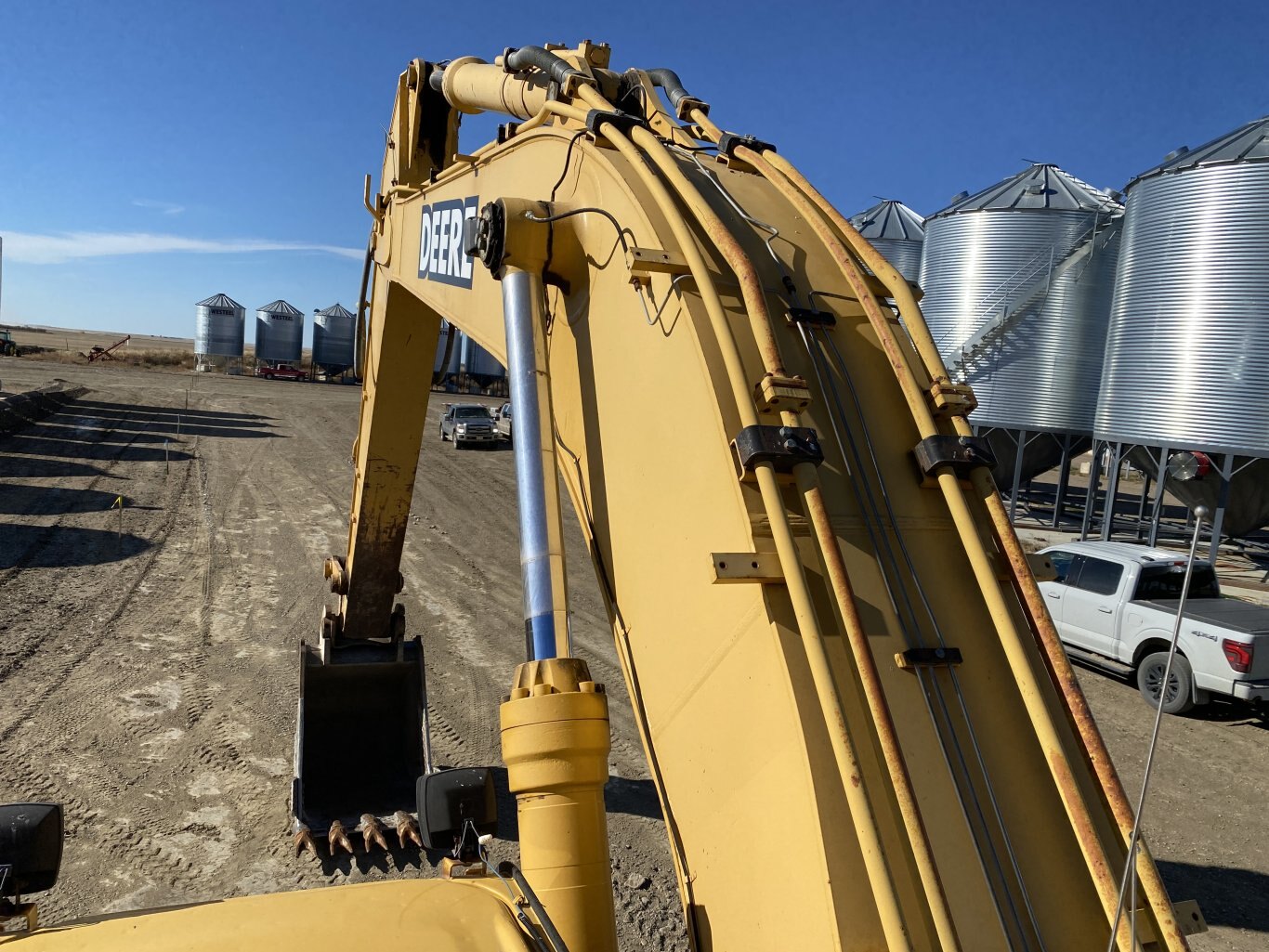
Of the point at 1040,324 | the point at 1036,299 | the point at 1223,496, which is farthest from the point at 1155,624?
the point at 1036,299

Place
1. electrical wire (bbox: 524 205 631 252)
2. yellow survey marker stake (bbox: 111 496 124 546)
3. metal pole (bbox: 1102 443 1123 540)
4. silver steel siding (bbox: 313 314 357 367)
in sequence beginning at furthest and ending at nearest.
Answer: silver steel siding (bbox: 313 314 357 367) → metal pole (bbox: 1102 443 1123 540) → yellow survey marker stake (bbox: 111 496 124 546) → electrical wire (bbox: 524 205 631 252)

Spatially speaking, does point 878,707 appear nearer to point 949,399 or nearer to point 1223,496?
point 949,399

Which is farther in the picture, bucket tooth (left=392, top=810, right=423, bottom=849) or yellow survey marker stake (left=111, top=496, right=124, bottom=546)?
yellow survey marker stake (left=111, top=496, right=124, bottom=546)

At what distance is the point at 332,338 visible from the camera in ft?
187

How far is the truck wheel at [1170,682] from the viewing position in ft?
33.2

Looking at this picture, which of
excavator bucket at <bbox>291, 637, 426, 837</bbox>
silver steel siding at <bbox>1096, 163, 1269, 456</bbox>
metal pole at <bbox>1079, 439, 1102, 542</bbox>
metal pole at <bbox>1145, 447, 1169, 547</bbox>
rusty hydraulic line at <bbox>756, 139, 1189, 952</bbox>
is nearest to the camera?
rusty hydraulic line at <bbox>756, 139, 1189, 952</bbox>

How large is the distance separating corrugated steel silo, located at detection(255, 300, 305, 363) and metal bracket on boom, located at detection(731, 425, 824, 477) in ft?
192

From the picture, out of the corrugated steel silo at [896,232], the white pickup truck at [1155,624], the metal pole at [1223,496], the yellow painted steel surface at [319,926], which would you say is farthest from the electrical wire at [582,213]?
the corrugated steel silo at [896,232]

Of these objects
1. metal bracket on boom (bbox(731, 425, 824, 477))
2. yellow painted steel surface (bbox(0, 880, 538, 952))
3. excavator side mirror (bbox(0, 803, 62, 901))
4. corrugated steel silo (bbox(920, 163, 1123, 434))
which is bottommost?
yellow painted steel surface (bbox(0, 880, 538, 952))

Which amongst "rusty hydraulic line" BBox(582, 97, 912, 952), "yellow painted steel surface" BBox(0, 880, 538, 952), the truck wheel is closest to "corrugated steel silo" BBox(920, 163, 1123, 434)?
the truck wheel

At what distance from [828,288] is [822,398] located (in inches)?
19.7

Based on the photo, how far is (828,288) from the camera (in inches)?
115

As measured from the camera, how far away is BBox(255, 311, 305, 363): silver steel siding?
184 ft

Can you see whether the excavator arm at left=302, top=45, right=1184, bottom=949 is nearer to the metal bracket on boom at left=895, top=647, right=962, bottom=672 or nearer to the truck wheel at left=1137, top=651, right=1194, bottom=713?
the metal bracket on boom at left=895, top=647, right=962, bottom=672
